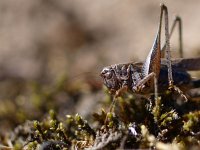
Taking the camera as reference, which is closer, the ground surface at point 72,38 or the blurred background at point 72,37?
the ground surface at point 72,38

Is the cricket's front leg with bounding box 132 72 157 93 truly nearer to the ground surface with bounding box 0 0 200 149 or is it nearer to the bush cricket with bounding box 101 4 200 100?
the bush cricket with bounding box 101 4 200 100

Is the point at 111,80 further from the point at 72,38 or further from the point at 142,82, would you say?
the point at 72,38

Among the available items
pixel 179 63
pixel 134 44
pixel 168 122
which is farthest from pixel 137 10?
pixel 168 122

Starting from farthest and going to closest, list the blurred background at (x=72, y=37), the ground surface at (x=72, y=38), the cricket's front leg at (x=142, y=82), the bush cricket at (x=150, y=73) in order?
→ the blurred background at (x=72, y=37) → the ground surface at (x=72, y=38) → the bush cricket at (x=150, y=73) → the cricket's front leg at (x=142, y=82)

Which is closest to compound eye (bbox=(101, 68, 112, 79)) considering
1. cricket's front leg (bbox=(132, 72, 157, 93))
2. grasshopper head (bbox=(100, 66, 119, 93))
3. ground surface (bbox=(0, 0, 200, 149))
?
→ grasshopper head (bbox=(100, 66, 119, 93))

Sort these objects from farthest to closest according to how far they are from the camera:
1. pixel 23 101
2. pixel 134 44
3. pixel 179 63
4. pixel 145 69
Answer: pixel 134 44 → pixel 23 101 → pixel 179 63 → pixel 145 69

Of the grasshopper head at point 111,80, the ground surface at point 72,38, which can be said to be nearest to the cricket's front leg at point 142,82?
the grasshopper head at point 111,80

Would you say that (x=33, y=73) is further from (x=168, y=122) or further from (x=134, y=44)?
(x=168, y=122)

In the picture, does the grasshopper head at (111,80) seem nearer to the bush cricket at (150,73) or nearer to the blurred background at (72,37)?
the bush cricket at (150,73)
